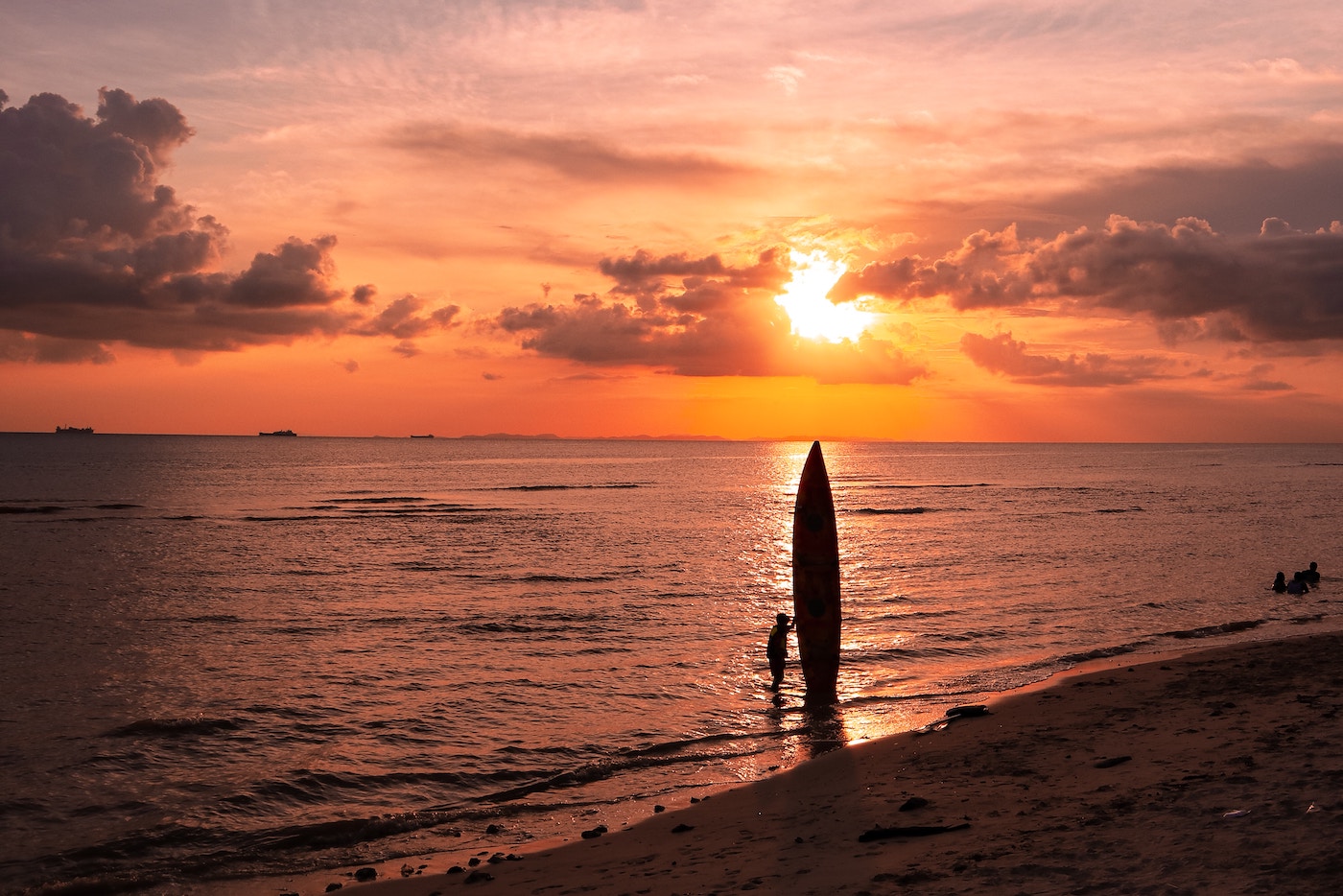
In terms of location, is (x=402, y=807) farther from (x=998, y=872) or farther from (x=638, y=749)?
(x=998, y=872)

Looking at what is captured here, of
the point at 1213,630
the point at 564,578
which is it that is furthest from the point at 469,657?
the point at 1213,630

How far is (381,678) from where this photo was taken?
2048 cm

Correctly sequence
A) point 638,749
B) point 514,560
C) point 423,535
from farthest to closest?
point 423,535 < point 514,560 < point 638,749

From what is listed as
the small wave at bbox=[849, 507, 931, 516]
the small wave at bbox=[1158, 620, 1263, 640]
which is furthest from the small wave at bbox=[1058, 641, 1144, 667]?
the small wave at bbox=[849, 507, 931, 516]

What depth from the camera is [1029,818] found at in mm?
9352

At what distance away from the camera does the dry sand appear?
7660 mm

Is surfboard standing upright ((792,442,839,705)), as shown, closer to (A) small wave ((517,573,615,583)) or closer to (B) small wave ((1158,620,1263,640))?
(B) small wave ((1158,620,1263,640))

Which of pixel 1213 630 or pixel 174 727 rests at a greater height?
pixel 174 727

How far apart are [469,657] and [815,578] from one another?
29.0 feet

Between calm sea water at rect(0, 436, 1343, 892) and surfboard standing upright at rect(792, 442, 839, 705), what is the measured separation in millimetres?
1051

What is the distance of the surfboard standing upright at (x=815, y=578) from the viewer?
752 inches

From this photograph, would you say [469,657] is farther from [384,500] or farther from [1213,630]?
[384,500]

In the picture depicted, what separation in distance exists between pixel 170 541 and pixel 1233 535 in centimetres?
5779

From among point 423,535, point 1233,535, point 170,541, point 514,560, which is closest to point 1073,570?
point 1233,535
